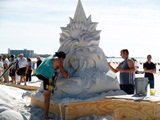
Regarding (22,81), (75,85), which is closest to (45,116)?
(75,85)

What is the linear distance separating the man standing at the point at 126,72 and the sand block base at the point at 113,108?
88 centimetres

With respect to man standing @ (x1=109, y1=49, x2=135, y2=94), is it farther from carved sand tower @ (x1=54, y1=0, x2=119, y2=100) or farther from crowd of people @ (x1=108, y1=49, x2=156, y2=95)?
carved sand tower @ (x1=54, y1=0, x2=119, y2=100)

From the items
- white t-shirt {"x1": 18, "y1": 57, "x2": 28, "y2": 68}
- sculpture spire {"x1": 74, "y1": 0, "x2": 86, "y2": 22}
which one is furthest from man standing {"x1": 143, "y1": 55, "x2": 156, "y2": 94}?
white t-shirt {"x1": 18, "y1": 57, "x2": 28, "y2": 68}

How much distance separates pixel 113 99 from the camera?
7762mm

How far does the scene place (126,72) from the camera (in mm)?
8945

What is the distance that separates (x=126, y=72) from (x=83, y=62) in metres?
1.03

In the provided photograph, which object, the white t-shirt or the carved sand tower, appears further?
the white t-shirt

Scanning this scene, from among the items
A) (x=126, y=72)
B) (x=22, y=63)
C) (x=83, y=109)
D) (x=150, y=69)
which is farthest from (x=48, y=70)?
(x=22, y=63)

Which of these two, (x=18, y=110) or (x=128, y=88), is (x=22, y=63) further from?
(x=128, y=88)

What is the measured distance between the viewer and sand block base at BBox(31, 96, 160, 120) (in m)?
7.01

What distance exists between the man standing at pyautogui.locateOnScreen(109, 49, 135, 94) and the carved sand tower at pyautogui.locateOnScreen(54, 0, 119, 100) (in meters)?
0.21

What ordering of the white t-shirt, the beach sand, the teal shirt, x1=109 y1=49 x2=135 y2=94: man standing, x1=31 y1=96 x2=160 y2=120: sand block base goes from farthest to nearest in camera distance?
the white t-shirt
x1=109 y1=49 x2=135 y2=94: man standing
the teal shirt
the beach sand
x1=31 y1=96 x2=160 y2=120: sand block base

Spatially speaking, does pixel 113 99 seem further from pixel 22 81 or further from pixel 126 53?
pixel 22 81

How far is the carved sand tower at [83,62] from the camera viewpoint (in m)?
8.91
